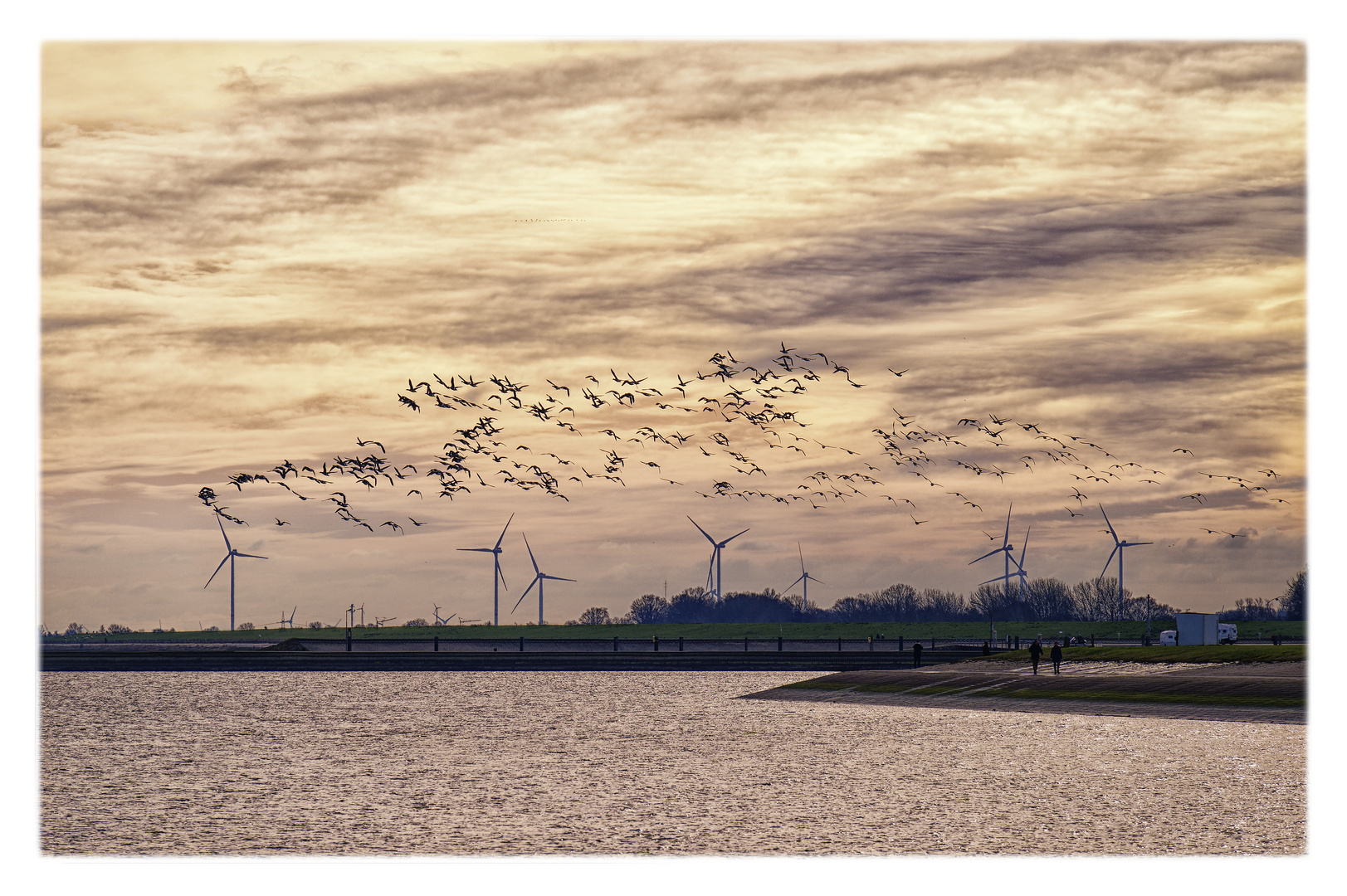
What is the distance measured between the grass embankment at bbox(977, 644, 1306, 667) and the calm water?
18.0 metres

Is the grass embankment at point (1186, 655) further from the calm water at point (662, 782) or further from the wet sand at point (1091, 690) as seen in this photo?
the calm water at point (662, 782)

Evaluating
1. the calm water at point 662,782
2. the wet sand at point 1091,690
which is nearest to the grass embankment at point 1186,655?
the wet sand at point 1091,690

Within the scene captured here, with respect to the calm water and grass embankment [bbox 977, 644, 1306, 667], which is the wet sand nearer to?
grass embankment [bbox 977, 644, 1306, 667]

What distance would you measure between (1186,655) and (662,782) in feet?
172

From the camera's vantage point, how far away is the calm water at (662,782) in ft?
94.8

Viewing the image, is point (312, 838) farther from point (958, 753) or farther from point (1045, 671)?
point (1045, 671)

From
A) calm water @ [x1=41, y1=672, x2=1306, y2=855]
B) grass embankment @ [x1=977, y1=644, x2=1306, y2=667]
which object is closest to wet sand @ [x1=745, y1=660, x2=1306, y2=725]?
grass embankment @ [x1=977, y1=644, x2=1306, y2=667]

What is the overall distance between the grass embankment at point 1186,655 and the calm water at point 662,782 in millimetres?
17958

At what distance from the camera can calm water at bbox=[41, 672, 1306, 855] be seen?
2889 cm

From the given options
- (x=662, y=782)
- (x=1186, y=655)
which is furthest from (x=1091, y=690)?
(x=662, y=782)

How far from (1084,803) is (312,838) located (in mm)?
18597

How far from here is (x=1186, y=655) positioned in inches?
3179

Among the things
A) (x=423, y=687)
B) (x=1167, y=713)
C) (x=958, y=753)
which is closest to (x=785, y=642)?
(x=423, y=687)
